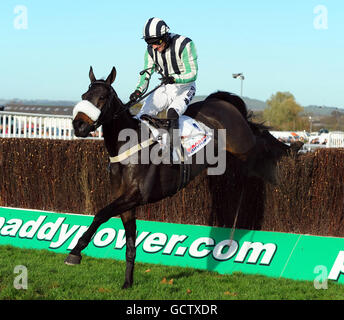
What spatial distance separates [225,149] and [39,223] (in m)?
3.39

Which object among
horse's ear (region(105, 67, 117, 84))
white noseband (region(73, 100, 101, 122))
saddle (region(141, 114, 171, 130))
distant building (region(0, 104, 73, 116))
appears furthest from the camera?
distant building (region(0, 104, 73, 116))

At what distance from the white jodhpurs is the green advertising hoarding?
1.99 m

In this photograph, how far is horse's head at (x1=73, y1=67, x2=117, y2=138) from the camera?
17.2 ft

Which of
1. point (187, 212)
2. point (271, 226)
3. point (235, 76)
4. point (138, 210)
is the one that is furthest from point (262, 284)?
A: point (235, 76)

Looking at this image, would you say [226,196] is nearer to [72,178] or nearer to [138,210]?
[138,210]

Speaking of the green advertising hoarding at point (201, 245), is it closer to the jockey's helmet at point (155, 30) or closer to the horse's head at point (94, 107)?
the horse's head at point (94, 107)

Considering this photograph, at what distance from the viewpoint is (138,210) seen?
8.70 m

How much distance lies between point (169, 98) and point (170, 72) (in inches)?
11.6

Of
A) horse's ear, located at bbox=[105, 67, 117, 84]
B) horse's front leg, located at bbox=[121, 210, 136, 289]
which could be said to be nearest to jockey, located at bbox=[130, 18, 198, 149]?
horse's ear, located at bbox=[105, 67, 117, 84]

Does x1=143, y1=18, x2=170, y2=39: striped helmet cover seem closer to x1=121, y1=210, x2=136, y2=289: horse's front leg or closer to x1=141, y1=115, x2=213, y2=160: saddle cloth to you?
x1=141, y1=115, x2=213, y2=160: saddle cloth

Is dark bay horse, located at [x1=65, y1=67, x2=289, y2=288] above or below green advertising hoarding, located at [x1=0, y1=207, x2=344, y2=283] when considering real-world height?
above

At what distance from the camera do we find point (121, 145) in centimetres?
570

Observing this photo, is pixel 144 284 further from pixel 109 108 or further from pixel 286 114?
pixel 286 114

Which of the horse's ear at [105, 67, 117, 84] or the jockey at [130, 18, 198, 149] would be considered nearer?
the horse's ear at [105, 67, 117, 84]
